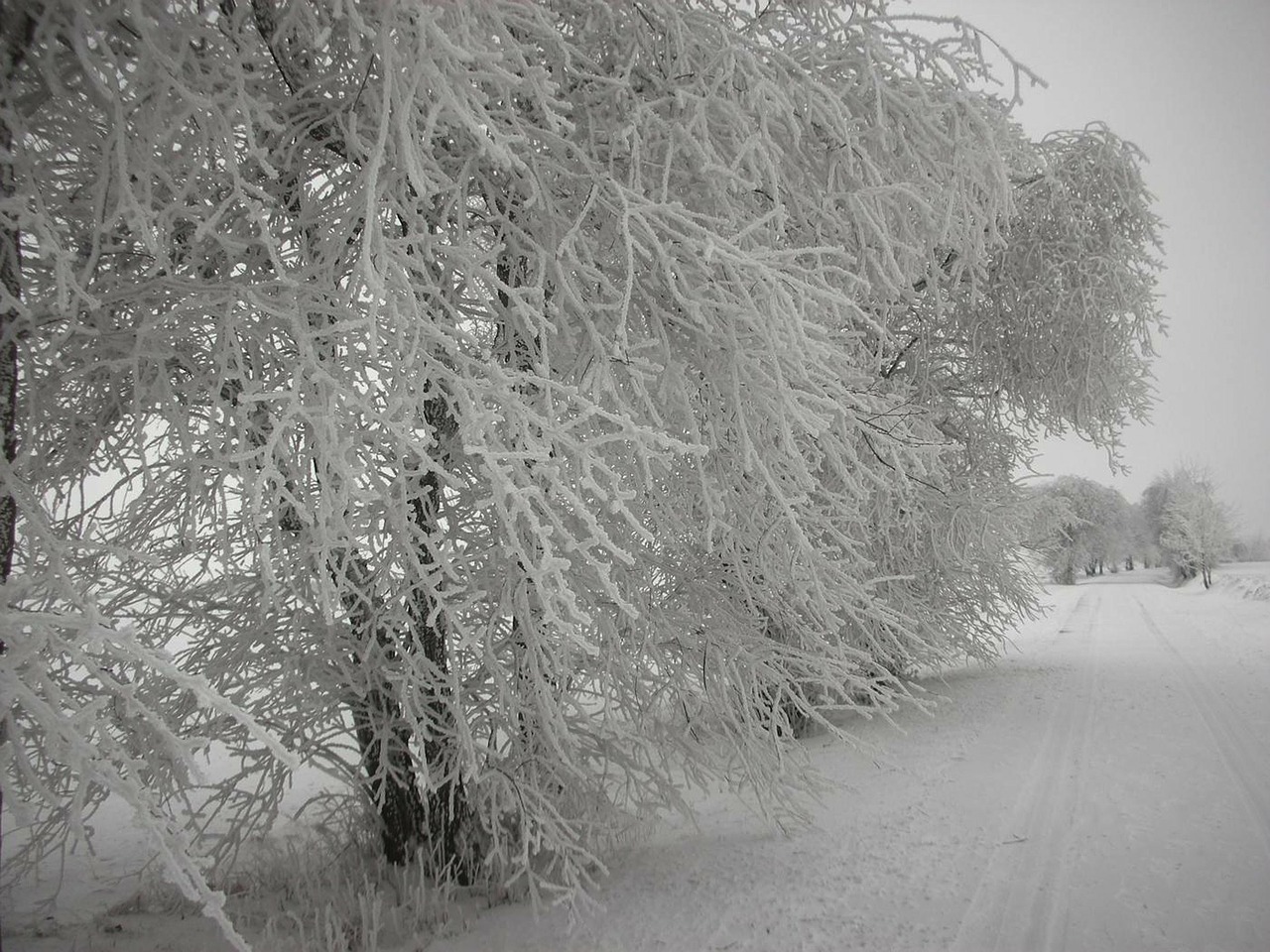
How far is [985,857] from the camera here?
463cm

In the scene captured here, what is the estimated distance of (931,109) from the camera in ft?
12.8

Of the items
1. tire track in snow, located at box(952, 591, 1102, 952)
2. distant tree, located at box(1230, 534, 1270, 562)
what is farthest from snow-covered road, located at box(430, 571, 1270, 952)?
distant tree, located at box(1230, 534, 1270, 562)

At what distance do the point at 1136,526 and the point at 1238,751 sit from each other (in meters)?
54.8

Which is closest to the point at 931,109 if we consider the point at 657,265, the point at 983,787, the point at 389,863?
the point at 657,265

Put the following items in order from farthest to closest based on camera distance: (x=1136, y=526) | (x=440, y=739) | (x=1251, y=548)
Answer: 1. (x=1136, y=526)
2. (x=1251, y=548)
3. (x=440, y=739)

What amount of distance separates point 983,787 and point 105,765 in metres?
6.19

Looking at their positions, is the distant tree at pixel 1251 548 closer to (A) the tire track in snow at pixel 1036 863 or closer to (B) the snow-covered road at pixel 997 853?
(B) the snow-covered road at pixel 997 853

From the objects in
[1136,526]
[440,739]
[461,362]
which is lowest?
[440,739]

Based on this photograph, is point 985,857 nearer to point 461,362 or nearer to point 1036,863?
point 1036,863

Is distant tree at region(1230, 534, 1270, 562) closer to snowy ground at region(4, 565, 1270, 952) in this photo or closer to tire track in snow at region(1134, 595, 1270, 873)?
tire track in snow at region(1134, 595, 1270, 873)

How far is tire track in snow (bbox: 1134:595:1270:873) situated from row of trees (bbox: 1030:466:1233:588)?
2.78 m

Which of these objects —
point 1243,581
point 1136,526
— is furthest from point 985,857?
point 1136,526

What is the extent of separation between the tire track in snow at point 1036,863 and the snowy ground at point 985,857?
0.04ft

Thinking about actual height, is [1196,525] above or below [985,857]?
above
